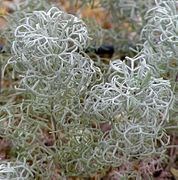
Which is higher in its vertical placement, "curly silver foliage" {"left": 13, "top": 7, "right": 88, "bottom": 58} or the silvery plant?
"curly silver foliage" {"left": 13, "top": 7, "right": 88, "bottom": 58}

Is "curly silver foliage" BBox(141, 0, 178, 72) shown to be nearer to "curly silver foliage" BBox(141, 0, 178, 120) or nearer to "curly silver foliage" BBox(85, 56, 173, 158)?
"curly silver foliage" BBox(141, 0, 178, 120)

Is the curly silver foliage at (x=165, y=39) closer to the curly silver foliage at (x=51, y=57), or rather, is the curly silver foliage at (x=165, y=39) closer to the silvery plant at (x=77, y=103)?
the silvery plant at (x=77, y=103)

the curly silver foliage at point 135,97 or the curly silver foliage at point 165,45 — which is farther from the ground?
the curly silver foliage at point 165,45

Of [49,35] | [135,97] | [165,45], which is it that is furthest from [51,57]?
[165,45]

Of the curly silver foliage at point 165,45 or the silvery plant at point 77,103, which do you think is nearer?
the silvery plant at point 77,103

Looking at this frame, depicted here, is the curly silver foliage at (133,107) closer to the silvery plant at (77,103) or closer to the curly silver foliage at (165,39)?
the silvery plant at (77,103)

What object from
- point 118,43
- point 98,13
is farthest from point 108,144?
point 98,13

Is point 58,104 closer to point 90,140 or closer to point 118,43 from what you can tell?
point 90,140

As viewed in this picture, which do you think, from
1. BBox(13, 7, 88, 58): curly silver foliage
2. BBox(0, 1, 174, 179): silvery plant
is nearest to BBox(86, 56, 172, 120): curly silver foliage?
BBox(0, 1, 174, 179): silvery plant

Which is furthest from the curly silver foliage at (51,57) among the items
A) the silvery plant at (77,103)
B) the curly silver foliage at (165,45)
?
the curly silver foliage at (165,45)
